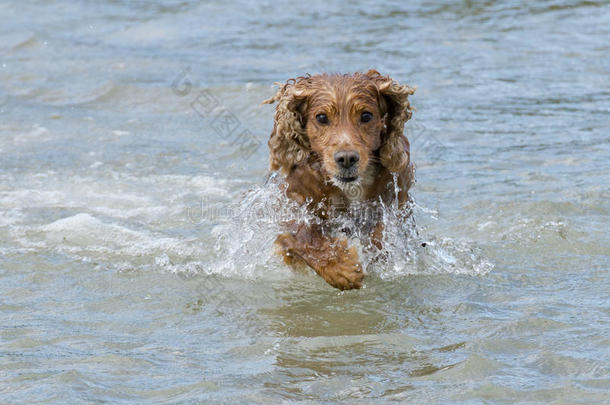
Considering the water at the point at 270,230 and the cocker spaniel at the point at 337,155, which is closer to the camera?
the water at the point at 270,230

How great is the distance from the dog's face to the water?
80 cm

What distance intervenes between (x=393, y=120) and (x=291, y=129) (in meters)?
0.64

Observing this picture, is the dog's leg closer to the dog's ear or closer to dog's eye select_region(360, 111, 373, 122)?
the dog's ear

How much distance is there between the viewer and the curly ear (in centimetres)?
593

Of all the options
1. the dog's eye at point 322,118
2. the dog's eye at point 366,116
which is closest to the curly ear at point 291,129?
the dog's eye at point 322,118

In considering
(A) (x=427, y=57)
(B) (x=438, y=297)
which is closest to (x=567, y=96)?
(A) (x=427, y=57)

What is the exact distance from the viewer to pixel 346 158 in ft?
18.2

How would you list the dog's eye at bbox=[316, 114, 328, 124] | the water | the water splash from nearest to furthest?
the water < the dog's eye at bbox=[316, 114, 328, 124] < the water splash

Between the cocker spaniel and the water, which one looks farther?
the cocker spaniel

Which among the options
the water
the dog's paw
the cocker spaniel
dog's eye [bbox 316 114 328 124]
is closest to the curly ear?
the cocker spaniel

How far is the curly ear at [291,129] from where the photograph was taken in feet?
19.5

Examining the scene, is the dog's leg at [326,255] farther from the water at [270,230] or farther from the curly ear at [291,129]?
the curly ear at [291,129]

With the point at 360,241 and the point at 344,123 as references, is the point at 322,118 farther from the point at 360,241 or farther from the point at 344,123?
the point at 360,241

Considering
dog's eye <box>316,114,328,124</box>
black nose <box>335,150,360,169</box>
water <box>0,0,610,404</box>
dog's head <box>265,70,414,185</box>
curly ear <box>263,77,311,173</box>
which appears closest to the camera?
water <box>0,0,610,404</box>
